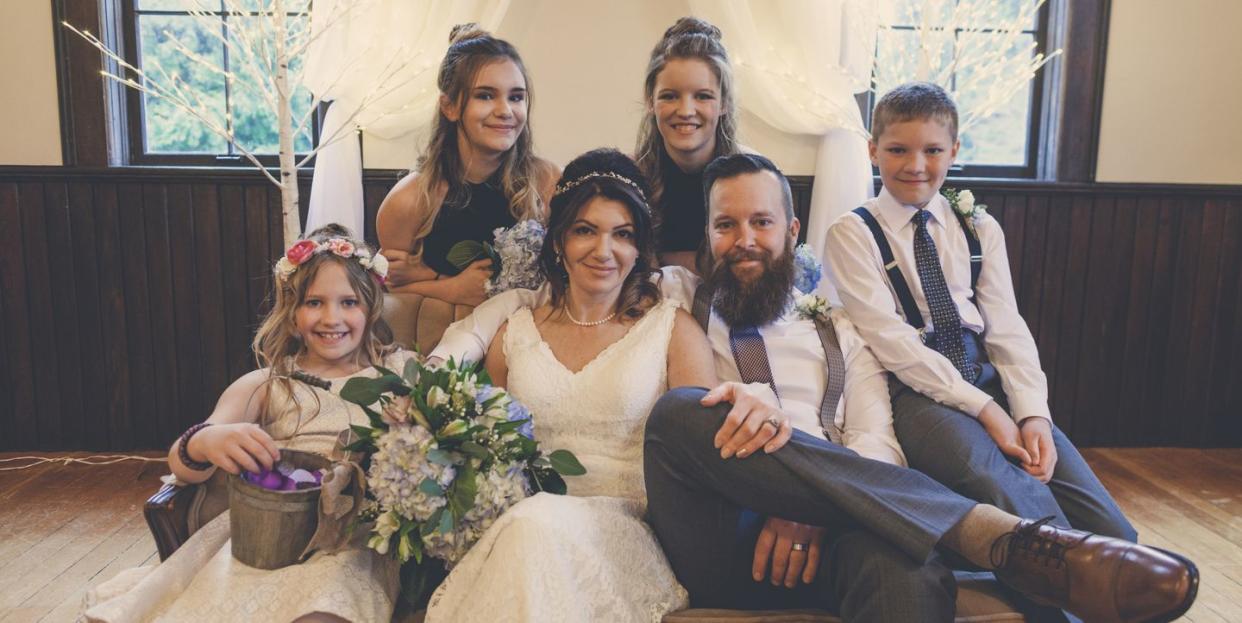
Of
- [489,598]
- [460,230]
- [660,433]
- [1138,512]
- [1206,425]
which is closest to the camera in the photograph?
[489,598]

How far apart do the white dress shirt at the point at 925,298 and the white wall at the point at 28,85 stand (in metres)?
3.67

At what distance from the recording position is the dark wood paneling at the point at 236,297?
436 cm

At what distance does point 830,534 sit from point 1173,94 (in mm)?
3649

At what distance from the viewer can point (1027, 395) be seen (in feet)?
8.26

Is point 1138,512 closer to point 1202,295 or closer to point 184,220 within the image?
point 1202,295

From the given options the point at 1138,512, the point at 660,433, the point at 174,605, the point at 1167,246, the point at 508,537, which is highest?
the point at 1167,246

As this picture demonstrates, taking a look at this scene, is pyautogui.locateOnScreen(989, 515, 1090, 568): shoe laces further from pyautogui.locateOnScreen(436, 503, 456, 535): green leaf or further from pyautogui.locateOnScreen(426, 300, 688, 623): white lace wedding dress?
pyautogui.locateOnScreen(436, 503, 456, 535): green leaf

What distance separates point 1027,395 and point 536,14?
2.88 meters

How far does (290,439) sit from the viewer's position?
2.40 metres

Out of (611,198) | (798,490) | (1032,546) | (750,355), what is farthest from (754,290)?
(1032,546)

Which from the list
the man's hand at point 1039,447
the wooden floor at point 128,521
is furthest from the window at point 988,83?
the man's hand at point 1039,447

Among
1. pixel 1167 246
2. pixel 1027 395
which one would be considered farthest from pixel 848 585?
pixel 1167 246

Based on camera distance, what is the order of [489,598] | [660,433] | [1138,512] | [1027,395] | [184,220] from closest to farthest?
1. [489,598]
2. [660,433]
3. [1027,395]
4. [1138,512]
5. [184,220]

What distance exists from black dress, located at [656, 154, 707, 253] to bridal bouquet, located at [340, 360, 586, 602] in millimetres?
1064
